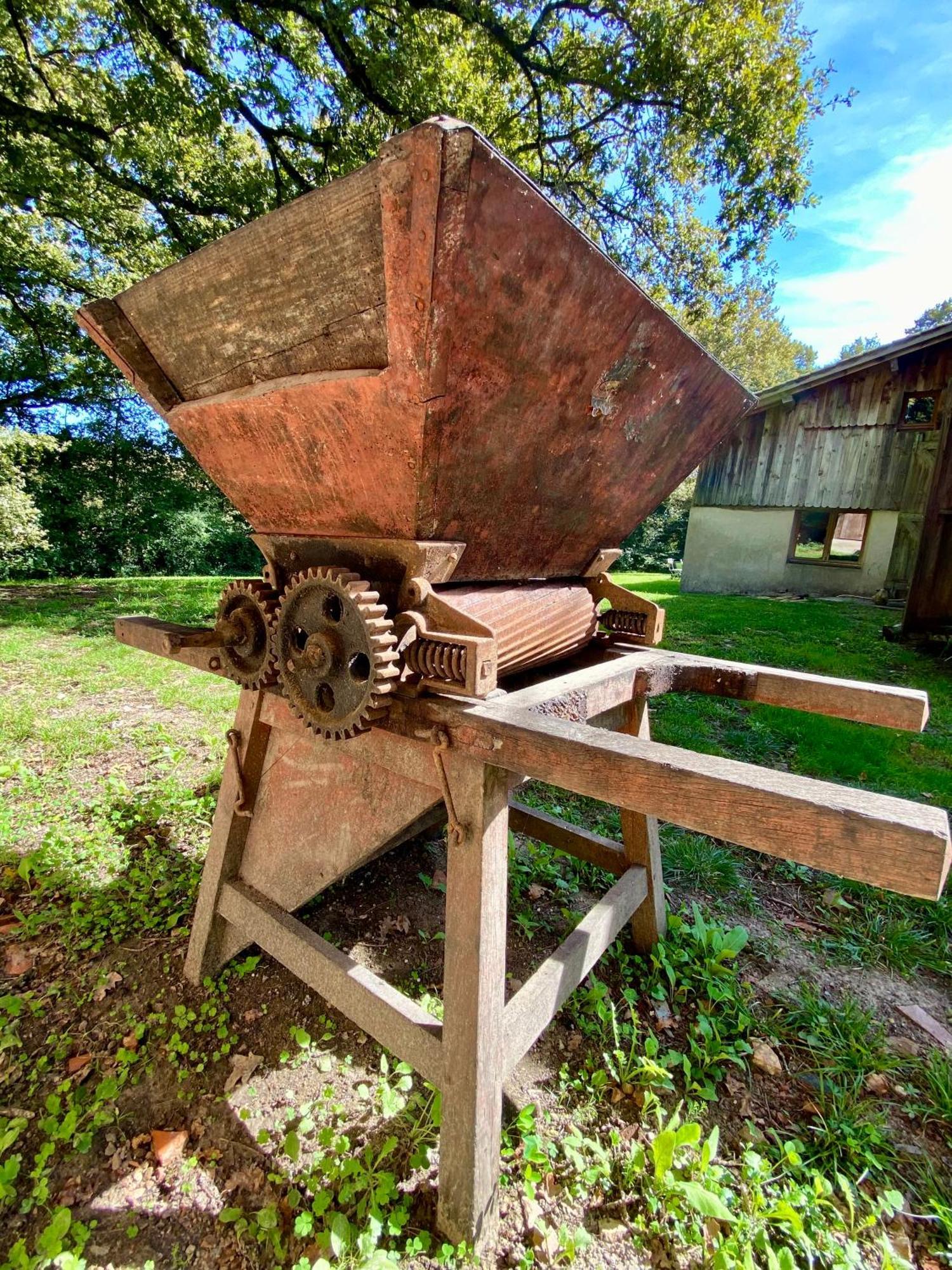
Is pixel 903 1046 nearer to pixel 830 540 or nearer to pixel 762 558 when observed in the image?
pixel 762 558

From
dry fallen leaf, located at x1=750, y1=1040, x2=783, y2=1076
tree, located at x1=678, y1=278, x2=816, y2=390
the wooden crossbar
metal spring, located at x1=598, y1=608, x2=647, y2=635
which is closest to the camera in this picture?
the wooden crossbar

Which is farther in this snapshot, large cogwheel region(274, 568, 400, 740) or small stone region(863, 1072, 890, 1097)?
small stone region(863, 1072, 890, 1097)

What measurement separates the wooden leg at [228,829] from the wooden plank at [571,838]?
121cm

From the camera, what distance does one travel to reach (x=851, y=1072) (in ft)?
6.25

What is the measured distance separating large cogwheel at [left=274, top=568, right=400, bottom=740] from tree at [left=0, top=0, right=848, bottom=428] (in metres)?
6.14

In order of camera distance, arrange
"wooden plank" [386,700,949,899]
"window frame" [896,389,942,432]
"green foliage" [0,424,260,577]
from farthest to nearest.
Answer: "green foliage" [0,424,260,577], "window frame" [896,389,942,432], "wooden plank" [386,700,949,899]

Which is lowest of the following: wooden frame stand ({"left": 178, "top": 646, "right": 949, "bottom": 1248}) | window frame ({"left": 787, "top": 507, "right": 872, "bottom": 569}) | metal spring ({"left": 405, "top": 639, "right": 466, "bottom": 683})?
wooden frame stand ({"left": 178, "top": 646, "right": 949, "bottom": 1248})

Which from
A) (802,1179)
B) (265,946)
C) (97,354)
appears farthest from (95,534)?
(802,1179)

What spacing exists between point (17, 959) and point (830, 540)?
1406cm

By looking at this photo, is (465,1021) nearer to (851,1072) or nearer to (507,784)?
(507,784)

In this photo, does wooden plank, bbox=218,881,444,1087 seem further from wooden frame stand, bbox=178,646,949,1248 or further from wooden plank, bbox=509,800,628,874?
wooden plank, bbox=509,800,628,874

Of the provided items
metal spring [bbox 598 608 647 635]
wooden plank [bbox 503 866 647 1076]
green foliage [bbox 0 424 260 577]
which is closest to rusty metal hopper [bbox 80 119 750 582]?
metal spring [bbox 598 608 647 635]

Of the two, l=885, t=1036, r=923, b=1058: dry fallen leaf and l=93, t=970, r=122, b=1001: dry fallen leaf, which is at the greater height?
l=885, t=1036, r=923, b=1058: dry fallen leaf

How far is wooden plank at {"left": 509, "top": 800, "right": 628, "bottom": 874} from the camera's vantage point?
91.0 inches
